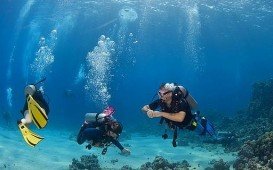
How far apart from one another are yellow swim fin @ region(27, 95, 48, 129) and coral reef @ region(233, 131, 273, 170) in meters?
7.02

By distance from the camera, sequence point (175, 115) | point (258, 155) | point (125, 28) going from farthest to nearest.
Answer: point (125, 28) → point (258, 155) → point (175, 115)

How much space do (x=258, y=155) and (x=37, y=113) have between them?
8467mm

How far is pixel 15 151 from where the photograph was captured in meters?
16.3

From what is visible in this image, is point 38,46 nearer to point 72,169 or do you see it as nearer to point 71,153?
point 71,153

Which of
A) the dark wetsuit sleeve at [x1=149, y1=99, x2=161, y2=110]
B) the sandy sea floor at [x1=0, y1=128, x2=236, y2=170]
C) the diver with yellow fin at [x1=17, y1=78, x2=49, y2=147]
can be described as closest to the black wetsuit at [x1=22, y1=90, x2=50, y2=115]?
the diver with yellow fin at [x1=17, y1=78, x2=49, y2=147]

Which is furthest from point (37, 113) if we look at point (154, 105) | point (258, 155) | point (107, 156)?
point (107, 156)

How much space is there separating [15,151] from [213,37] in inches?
1706

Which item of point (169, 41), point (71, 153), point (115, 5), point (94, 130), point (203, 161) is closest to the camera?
point (94, 130)

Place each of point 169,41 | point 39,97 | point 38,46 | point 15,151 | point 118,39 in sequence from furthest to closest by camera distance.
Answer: point 38,46 → point 169,41 → point 118,39 → point 15,151 → point 39,97

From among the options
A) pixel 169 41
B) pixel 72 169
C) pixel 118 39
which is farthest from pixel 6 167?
pixel 169 41

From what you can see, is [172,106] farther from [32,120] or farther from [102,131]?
[32,120]

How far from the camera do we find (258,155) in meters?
11.2

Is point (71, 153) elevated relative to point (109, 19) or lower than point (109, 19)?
lower

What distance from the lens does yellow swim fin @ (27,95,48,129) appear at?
5348mm
